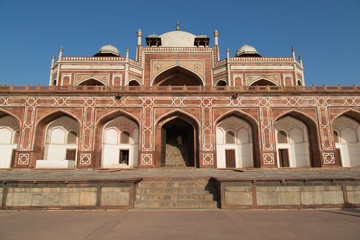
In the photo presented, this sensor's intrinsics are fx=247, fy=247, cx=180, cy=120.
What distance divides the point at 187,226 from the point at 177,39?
997 inches

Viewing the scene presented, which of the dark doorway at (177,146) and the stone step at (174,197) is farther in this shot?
the dark doorway at (177,146)

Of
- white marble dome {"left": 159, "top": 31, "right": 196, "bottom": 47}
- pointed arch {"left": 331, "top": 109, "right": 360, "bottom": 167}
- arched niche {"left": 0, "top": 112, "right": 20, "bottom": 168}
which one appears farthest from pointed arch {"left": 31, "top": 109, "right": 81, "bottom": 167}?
pointed arch {"left": 331, "top": 109, "right": 360, "bottom": 167}

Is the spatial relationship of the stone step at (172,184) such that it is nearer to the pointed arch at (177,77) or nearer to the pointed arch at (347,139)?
the pointed arch at (347,139)

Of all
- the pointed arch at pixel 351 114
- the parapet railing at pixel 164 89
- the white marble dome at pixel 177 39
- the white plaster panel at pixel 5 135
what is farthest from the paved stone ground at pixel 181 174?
the white marble dome at pixel 177 39

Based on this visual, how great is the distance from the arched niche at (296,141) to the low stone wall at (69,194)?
12.3 m

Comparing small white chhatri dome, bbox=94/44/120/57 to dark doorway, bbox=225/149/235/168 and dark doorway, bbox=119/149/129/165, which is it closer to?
dark doorway, bbox=119/149/129/165

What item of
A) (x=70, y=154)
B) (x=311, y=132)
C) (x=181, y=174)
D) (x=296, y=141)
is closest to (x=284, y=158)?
(x=296, y=141)

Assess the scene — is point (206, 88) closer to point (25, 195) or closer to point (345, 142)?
point (345, 142)

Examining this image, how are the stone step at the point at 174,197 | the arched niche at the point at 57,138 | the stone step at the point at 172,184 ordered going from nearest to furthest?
the stone step at the point at 174,197, the stone step at the point at 172,184, the arched niche at the point at 57,138

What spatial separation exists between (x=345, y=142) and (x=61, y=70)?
23002 millimetres

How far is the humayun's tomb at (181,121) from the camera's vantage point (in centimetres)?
1551

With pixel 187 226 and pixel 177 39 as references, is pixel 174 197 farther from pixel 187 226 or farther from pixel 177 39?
pixel 177 39

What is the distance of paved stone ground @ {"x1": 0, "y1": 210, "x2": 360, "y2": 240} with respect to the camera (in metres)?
4.09

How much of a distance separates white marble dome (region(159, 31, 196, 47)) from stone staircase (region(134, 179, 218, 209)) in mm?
21008
